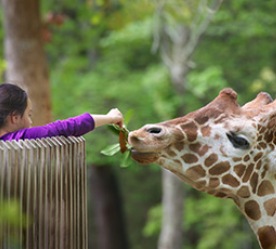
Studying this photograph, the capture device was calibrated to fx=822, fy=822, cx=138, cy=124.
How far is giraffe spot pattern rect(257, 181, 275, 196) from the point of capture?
4676 millimetres

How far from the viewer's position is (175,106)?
53.5 feet

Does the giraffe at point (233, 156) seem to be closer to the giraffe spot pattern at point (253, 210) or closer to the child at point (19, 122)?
the giraffe spot pattern at point (253, 210)

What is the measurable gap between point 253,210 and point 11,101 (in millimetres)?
1491

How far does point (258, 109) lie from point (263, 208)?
1.85 ft

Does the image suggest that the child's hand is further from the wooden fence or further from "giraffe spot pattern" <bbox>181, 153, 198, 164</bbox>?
"giraffe spot pattern" <bbox>181, 153, 198, 164</bbox>

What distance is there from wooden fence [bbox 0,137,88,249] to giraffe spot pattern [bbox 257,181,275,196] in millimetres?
1018

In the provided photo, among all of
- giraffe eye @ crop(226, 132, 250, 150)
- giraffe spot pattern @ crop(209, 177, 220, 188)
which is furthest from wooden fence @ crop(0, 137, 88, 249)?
giraffe eye @ crop(226, 132, 250, 150)

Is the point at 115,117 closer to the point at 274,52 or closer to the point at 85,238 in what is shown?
the point at 85,238

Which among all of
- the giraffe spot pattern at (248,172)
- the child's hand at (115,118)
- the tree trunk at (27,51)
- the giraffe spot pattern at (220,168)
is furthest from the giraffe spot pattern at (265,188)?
the tree trunk at (27,51)

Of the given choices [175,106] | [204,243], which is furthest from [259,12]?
[204,243]

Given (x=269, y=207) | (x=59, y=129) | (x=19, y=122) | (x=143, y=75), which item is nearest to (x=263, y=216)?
(x=269, y=207)

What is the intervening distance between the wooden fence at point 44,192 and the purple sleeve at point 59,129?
0.06 m

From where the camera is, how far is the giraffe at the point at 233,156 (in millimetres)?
4594

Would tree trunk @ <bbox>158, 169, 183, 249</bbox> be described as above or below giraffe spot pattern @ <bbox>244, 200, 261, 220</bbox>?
above
